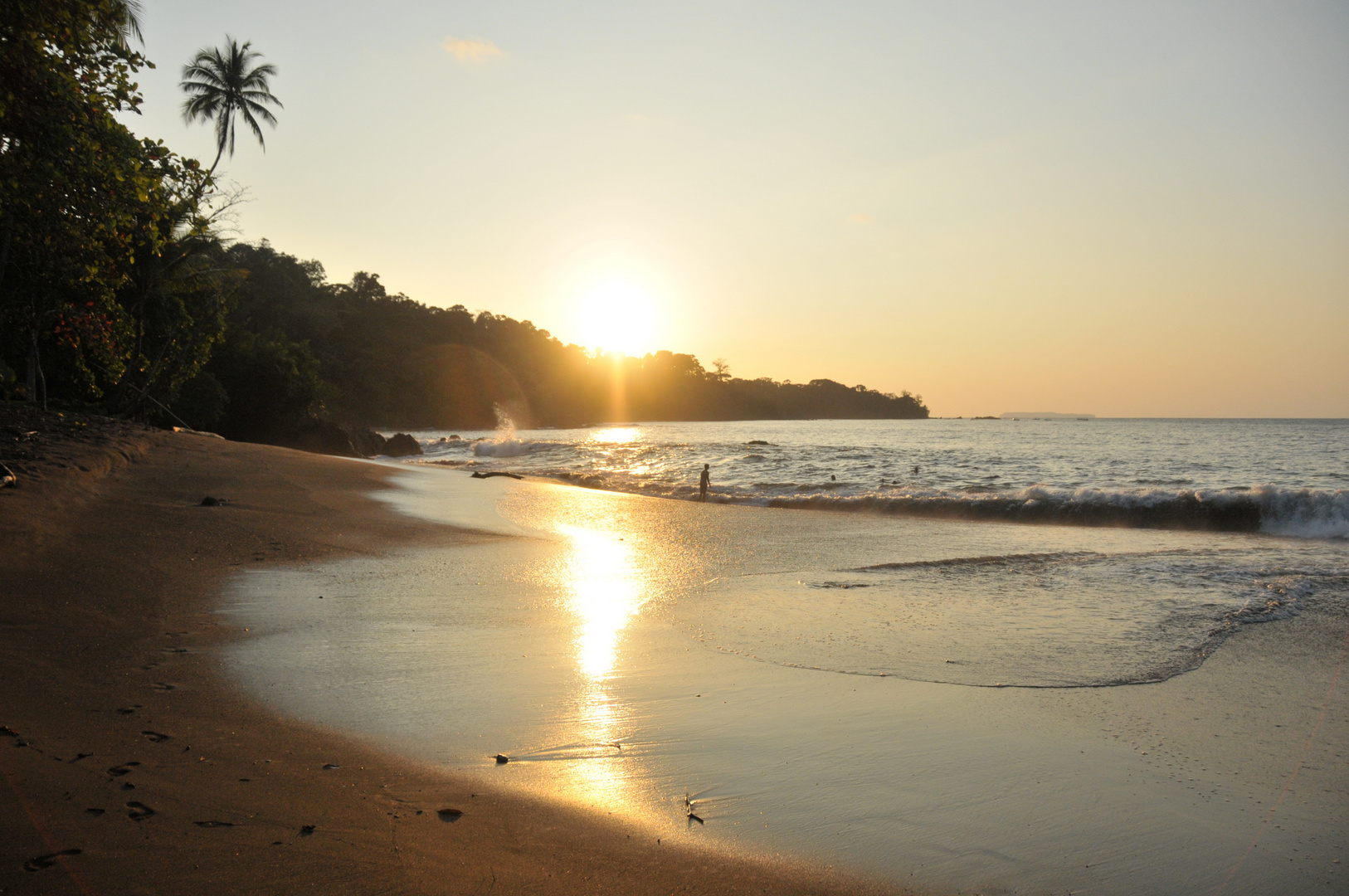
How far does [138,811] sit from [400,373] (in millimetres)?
86626

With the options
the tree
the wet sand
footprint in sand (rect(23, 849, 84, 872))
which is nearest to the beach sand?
footprint in sand (rect(23, 849, 84, 872))

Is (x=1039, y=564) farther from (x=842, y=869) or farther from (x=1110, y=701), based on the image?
(x=842, y=869)

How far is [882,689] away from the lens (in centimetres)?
525

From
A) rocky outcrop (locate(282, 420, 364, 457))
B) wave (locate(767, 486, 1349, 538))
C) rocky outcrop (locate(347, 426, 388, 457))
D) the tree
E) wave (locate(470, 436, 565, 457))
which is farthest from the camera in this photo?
wave (locate(470, 436, 565, 457))

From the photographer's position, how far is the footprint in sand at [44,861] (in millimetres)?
2359

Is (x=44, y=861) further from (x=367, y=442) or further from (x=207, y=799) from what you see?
(x=367, y=442)

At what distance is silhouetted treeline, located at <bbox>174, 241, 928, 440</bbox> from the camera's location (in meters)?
32.4

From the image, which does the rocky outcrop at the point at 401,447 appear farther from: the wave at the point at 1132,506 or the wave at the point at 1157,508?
the wave at the point at 1157,508

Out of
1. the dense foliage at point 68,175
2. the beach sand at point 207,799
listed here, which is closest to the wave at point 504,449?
the dense foliage at point 68,175

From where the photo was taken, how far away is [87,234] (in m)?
10.1

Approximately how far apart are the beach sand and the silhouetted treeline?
2227 cm

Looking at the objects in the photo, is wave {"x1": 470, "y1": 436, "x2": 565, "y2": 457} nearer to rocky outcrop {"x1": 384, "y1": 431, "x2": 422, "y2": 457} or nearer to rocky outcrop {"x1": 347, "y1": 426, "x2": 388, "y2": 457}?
rocky outcrop {"x1": 384, "y1": 431, "x2": 422, "y2": 457}

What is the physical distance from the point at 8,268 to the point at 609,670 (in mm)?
17189

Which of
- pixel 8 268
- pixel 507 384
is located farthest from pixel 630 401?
pixel 8 268
